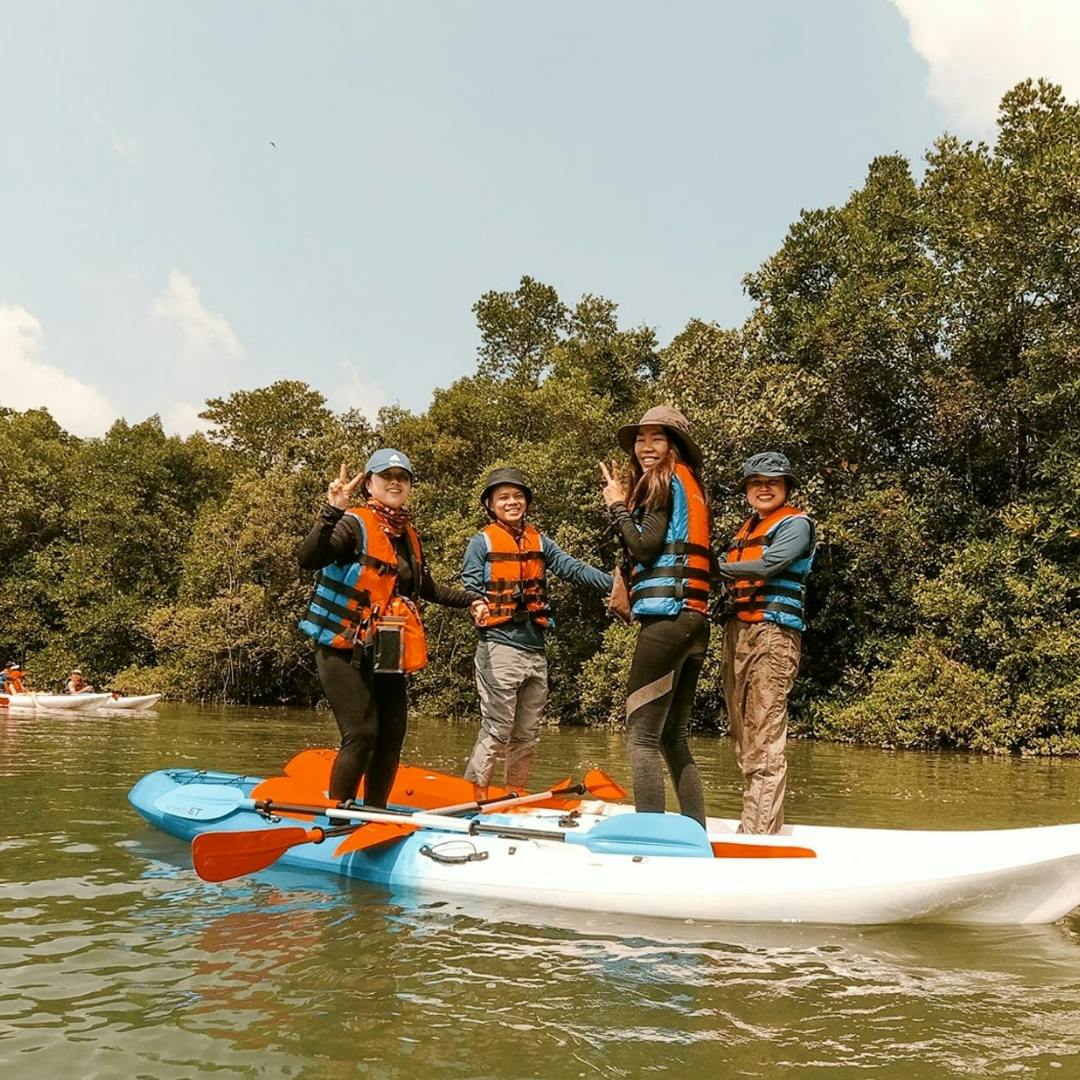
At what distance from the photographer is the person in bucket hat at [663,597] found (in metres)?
4.32

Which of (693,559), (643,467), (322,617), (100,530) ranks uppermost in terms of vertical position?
(100,530)

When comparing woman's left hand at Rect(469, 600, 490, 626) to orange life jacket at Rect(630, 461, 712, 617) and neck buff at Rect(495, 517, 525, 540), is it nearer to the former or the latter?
neck buff at Rect(495, 517, 525, 540)

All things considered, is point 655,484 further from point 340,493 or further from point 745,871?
point 745,871

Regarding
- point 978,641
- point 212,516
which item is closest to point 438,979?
point 978,641

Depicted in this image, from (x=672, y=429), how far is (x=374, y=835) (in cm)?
224

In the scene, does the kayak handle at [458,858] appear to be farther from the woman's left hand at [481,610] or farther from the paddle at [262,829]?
the woman's left hand at [481,610]

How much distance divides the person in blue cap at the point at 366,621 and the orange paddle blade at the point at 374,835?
0.85 ft

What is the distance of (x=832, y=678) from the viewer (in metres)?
17.8

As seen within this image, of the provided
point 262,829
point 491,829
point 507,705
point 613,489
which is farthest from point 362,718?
point 613,489

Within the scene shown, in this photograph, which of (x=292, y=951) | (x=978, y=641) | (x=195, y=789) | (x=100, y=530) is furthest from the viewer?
(x=100, y=530)

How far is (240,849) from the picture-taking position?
13.0 ft

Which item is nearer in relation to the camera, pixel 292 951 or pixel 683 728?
pixel 292 951

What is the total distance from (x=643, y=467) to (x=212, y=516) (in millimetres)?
26244

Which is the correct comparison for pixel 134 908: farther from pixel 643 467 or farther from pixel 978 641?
pixel 978 641
